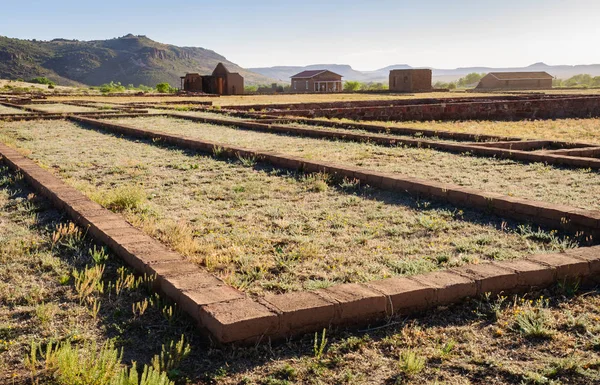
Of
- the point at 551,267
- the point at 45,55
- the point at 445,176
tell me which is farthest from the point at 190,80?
the point at 45,55

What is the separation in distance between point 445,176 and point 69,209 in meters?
4.77

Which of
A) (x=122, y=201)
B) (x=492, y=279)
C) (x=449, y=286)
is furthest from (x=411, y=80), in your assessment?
(x=449, y=286)

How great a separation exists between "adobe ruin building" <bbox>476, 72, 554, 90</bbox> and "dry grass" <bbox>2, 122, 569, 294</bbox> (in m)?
72.7

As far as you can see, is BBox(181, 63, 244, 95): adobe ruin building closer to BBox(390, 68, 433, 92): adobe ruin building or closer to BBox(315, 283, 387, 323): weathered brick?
BBox(390, 68, 433, 92): adobe ruin building

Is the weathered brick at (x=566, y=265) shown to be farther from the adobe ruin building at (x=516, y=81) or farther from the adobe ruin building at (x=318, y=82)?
the adobe ruin building at (x=516, y=81)

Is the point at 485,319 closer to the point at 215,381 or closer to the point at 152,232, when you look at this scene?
the point at 215,381

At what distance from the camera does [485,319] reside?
3434 millimetres

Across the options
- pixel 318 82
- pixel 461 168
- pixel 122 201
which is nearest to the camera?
pixel 122 201

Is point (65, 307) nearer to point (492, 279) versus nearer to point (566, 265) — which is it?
point (492, 279)

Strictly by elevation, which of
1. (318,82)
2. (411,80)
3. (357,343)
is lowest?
(357,343)

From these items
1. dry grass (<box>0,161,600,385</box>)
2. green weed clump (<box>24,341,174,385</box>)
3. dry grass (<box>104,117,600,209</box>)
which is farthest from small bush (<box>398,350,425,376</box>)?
dry grass (<box>104,117,600,209</box>)

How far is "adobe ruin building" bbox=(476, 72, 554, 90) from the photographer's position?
2879 inches

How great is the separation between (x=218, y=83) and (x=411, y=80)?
60.5ft

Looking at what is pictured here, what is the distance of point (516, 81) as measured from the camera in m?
75.9
